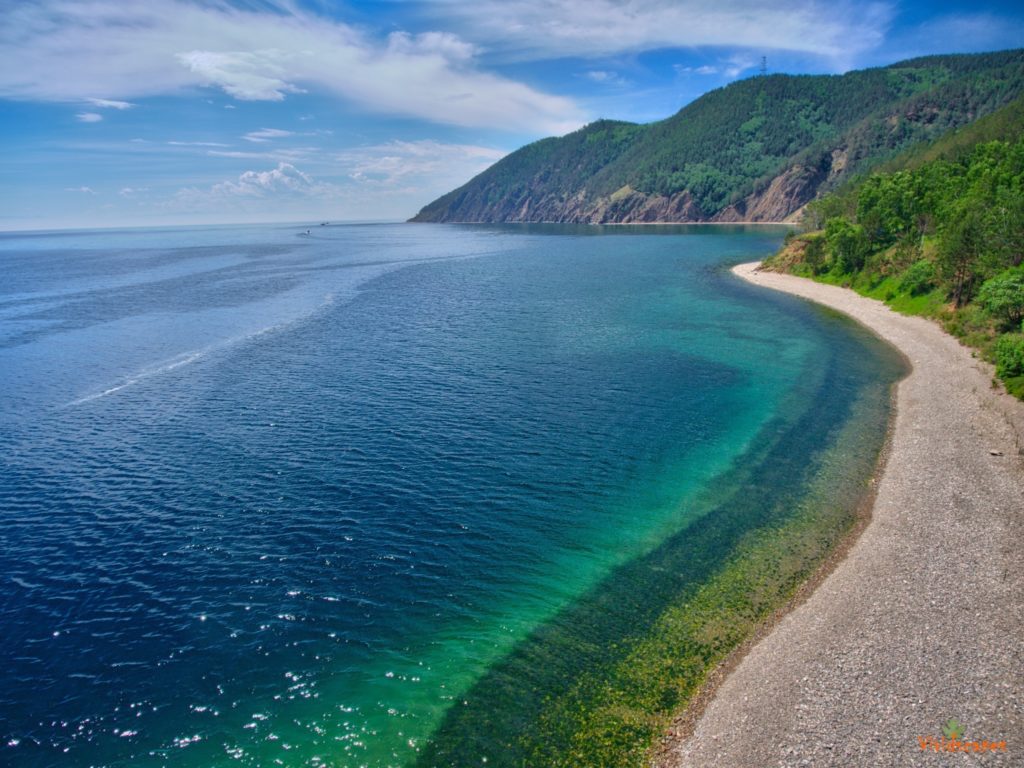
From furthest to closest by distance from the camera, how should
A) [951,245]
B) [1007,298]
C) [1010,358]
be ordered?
[951,245]
[1007,298]
[1010,358]

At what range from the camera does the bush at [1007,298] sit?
225ft

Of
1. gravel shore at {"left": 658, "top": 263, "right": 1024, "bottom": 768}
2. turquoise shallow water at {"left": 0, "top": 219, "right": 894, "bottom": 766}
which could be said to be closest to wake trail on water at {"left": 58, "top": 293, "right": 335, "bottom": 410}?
turquoise shallow water at {"left": 0, "top": 219, "right": 894, "bottom": 766}

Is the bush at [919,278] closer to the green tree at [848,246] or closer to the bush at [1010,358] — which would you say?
the green tree at [848,246]

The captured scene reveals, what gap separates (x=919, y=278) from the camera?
98.6 meters

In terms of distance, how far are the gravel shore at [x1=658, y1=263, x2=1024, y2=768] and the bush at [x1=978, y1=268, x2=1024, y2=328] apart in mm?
31559

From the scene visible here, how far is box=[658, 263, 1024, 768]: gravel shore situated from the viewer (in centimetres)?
2364

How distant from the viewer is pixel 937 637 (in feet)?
94.0

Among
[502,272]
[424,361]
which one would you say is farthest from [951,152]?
[424,361]

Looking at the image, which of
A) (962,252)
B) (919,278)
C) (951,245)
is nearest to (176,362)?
(951,245)

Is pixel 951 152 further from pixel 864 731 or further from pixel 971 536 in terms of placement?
pixel 864 731

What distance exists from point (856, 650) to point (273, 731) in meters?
28.4

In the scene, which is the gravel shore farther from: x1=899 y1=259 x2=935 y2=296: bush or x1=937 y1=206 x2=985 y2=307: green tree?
x1=899 y1=259 x2=935 y2=296: bush

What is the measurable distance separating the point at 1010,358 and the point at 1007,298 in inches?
554

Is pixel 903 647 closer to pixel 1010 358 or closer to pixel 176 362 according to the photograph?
pixel 1010 358
